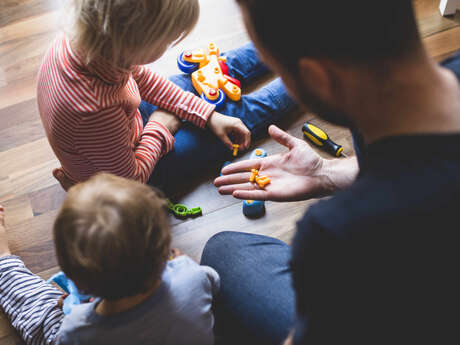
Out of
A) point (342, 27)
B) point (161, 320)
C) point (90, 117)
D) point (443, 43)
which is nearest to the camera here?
point (342, 27)

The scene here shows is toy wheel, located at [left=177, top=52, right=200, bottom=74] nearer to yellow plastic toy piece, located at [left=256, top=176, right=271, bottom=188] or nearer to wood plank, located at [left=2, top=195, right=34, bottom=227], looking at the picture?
yellow plastic toy piece, located at [left=256, top=176, right=271, bottom=188]

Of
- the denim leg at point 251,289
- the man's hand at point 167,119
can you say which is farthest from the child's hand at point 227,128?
the denim leg at point 251,289

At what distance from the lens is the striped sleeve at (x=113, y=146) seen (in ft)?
2.82

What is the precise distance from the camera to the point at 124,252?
63cm

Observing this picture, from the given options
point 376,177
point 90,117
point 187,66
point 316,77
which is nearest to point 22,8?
point 187,66

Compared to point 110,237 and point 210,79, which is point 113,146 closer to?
point 110,237

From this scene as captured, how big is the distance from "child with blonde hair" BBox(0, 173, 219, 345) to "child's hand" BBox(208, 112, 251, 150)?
423mm

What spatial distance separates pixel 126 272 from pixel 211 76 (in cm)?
76

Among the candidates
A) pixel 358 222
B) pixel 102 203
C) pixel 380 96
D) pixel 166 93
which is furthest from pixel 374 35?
pixel 166 93

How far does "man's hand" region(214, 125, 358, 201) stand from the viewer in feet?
3.18

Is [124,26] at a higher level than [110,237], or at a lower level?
higher

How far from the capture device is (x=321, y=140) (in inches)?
48.0

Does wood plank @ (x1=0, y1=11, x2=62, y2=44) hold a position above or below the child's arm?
above

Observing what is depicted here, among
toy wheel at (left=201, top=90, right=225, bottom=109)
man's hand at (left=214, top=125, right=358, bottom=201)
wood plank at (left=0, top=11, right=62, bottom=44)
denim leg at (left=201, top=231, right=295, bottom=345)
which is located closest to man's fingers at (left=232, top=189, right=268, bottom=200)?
man's hand at (left=214, top=125, right=358, bottom=201)
